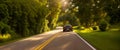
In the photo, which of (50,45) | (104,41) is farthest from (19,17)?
(50,45)

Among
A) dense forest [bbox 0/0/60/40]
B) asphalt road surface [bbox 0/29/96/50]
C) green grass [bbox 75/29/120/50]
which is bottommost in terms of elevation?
green grass [bbox 75/29/120/50]

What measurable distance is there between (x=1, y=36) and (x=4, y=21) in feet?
7.71

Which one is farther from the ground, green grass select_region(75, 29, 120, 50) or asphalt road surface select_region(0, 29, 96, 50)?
asphalt road surface select_region(0, 29, 96, 50)

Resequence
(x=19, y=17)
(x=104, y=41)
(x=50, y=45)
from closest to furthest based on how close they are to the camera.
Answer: (x=50, y=45) → (x=104, y=41) → (x=19, y=17)

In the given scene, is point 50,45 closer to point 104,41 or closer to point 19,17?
point 104,41

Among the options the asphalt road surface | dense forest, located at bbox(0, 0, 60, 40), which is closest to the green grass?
the asphalt road surface

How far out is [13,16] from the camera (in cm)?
3431

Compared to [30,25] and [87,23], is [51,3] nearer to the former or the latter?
[87,23]

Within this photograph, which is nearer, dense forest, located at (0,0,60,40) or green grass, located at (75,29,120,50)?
green grass, located at (75,29,120,50)

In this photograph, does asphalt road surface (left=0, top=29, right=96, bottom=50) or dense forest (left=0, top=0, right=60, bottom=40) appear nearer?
asphalt road surface (left=0, top=29, right=96, bottom=50)

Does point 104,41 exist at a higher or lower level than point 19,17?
lower

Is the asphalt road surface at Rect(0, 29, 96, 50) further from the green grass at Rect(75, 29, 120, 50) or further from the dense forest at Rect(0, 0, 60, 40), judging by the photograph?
the dense forest at Rect(0, 0, 60, 40)

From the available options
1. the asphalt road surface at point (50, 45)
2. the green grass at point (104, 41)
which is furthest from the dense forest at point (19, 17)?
the green grass at point (104, 41)

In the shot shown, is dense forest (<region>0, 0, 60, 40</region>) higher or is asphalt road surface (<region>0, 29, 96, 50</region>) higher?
dense forest (<region>0, 0, 60, 40</region>)
